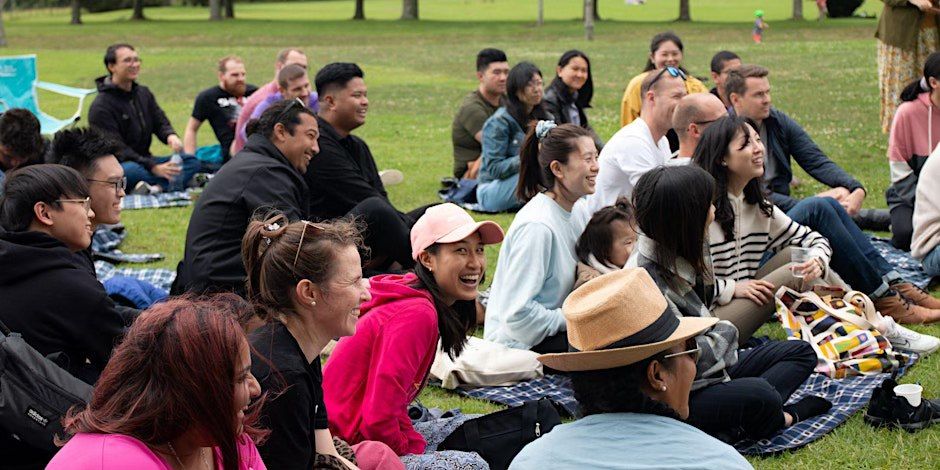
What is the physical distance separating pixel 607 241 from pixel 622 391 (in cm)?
307

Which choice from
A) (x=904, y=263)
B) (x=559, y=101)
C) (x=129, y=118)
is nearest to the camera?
(x=904, y=263)

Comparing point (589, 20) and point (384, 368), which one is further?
point (589, 20)

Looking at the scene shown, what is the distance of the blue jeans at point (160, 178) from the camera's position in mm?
11383

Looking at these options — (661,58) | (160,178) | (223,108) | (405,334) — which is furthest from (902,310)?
(223,108)

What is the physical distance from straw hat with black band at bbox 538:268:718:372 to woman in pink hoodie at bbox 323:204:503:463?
1.12 metres

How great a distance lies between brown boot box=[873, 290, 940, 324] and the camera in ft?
22.5

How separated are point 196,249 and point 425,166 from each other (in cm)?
687

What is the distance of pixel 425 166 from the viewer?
13180 mm

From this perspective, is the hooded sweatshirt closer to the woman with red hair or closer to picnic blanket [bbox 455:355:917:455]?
picnic blanket [bbox 455:355:917:455]

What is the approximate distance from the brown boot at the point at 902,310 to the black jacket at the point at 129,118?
746cm

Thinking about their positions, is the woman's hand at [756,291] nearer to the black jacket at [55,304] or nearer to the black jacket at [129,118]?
the black jacket at [55,304]

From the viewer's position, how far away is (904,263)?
802 cm

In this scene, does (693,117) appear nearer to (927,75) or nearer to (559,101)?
(927,75)

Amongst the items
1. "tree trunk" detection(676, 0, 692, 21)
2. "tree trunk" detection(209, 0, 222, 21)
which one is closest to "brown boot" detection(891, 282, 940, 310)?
"tree trunk" detection(676, 0, 692, 21)
